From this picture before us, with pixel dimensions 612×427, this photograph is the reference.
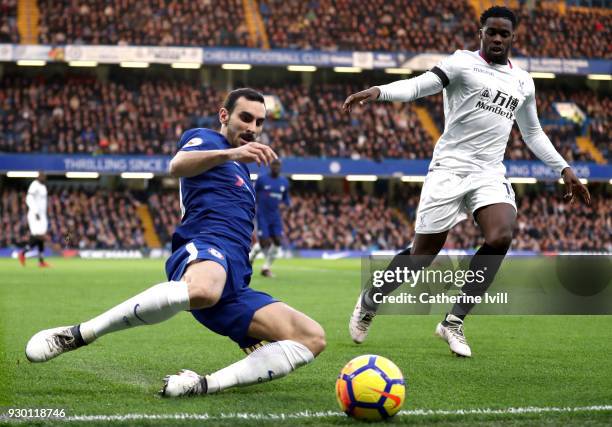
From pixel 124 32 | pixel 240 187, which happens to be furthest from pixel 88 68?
pixel 240 187

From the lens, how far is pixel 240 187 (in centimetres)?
528

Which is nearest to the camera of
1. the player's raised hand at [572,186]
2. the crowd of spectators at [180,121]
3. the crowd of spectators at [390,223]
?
the player's raised hand at [572,186]

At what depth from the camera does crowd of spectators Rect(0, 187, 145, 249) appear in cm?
3412

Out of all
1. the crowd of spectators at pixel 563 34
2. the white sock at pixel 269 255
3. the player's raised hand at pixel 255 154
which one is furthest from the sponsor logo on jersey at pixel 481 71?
the crowd of spectators at pixel 563 34

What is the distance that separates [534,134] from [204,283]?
389cm

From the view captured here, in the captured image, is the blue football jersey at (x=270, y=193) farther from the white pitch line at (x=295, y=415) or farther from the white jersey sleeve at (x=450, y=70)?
the white pitch line at (x=295, y=415)

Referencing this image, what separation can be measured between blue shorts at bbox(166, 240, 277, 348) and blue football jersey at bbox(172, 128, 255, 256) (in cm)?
8

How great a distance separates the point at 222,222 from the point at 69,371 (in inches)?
60.6

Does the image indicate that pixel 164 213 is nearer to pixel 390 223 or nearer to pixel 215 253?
pixel 390 223

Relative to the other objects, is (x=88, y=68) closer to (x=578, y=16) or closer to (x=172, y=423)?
(x=578, y=16)

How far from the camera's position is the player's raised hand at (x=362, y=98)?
598 centimetres

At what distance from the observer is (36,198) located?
68.9 ft

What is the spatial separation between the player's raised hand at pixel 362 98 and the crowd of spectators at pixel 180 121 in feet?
106

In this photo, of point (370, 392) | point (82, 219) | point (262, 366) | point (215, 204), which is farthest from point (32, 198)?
point (370, 392)
